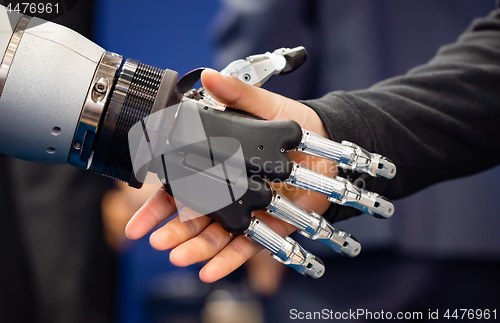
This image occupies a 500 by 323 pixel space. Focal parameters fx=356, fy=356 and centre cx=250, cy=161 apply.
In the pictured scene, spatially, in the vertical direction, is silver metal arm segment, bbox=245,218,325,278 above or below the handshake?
below

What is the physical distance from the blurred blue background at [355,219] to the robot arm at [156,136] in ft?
2.19

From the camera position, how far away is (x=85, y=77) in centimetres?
44

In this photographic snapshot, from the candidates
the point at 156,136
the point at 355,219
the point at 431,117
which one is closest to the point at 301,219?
the point at 156,136

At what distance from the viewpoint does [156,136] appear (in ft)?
1.52

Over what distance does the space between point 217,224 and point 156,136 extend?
0.58 ft

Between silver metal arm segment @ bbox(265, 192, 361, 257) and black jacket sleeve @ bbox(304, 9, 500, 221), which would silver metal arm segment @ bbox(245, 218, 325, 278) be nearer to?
silver metal arm segment @ bbox(265, 192, 361, 257)

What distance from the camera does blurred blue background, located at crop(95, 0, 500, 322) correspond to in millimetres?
1085

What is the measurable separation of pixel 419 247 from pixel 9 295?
1187 millimetres

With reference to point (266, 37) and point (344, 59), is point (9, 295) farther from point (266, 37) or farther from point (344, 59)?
point (344, 59)

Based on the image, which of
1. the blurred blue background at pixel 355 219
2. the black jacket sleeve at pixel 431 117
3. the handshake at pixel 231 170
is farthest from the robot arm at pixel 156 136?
the blurred blue background at pixel 355 219

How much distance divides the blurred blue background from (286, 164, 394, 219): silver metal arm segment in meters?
0.64

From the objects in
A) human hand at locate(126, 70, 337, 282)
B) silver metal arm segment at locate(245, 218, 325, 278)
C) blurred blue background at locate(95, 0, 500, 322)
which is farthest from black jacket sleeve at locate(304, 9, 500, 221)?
blurred blue background at locate(95, 0, 500, 322)

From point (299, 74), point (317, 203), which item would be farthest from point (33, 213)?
point (299, 74)

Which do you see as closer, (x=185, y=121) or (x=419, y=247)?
(x=185, y=121)
